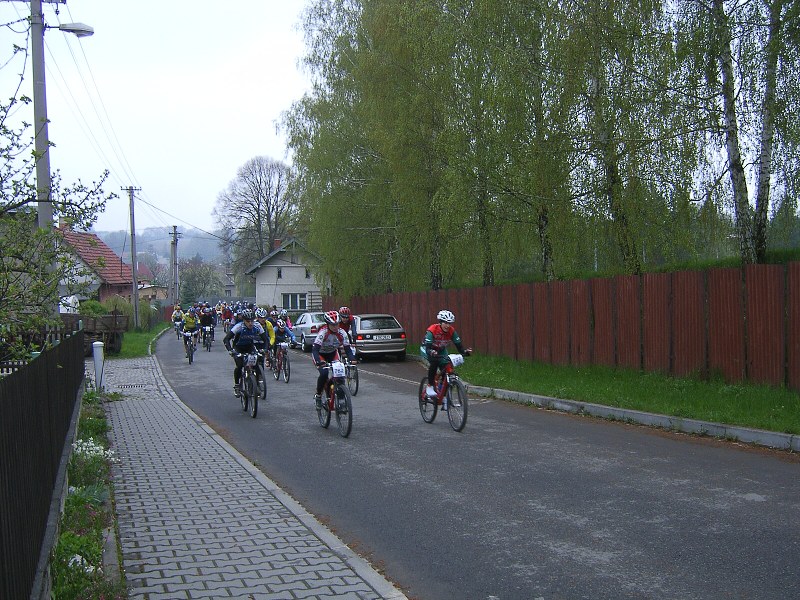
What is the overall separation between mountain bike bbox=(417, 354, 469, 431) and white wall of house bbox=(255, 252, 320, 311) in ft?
197

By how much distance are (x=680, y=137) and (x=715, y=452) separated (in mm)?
6931

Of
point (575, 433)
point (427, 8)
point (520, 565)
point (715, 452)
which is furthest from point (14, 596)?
point (427, 8)

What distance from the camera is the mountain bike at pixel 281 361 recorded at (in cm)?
1978

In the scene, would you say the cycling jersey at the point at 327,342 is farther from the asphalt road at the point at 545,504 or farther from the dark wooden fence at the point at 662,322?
the dark wooden fence at the point at 662,322

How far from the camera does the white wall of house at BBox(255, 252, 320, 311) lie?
236ft

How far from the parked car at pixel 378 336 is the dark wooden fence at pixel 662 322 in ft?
11.9

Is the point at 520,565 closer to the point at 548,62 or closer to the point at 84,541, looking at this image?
the point at 84,541

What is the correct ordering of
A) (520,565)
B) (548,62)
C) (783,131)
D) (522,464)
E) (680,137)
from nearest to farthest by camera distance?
(520,565) < (522,464) < (783,131) < (680,137) < (548,62)

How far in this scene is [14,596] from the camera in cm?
322

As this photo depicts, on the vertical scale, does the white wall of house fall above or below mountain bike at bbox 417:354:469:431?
above

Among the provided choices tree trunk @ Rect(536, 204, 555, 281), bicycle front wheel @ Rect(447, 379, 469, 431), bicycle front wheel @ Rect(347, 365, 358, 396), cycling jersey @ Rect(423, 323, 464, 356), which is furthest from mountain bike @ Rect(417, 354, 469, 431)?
tree trunk @ Rect(536, 204, 555, 281)

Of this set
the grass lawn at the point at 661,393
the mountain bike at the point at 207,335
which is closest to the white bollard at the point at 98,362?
the grass lawn at the point at 661,393

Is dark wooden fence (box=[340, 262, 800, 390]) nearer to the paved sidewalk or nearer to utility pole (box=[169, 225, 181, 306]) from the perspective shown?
the paved sidewalk

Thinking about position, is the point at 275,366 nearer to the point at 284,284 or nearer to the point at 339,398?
the point at 339,398
